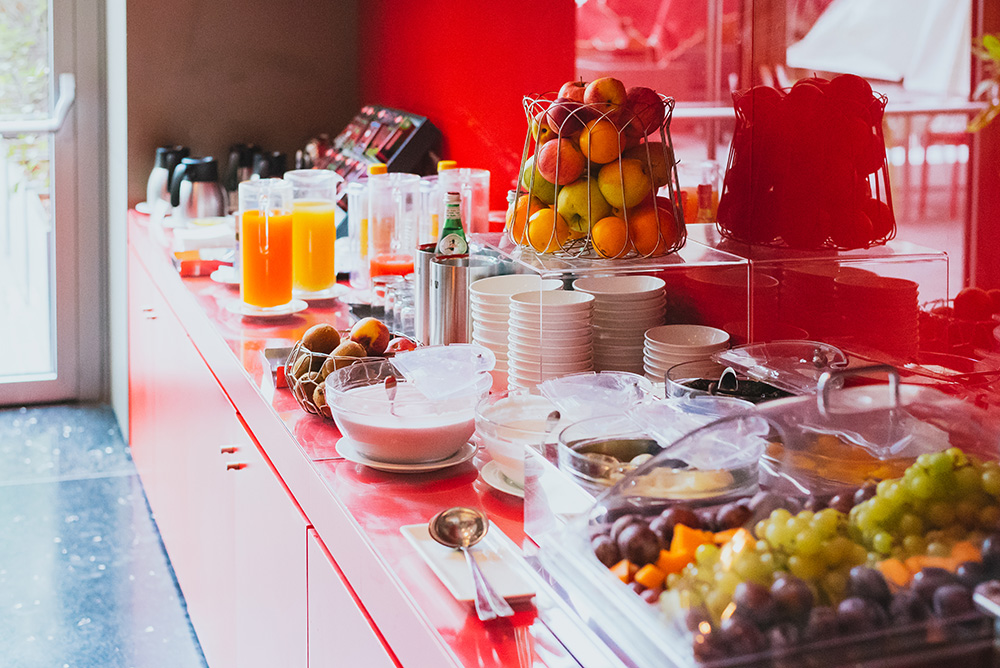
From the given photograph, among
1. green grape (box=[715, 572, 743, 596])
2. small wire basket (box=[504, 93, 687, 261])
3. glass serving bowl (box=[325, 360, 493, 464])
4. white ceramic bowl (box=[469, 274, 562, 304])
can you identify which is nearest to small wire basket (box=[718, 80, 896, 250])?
small wire basket (box=[504, 93, 687, 261])

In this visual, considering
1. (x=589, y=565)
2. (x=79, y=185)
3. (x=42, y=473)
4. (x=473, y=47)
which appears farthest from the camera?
(x=79, y=185)

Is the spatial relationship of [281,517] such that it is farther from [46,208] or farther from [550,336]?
[46,208]

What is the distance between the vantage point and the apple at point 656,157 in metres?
1.58

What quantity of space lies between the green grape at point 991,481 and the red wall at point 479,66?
1669mm

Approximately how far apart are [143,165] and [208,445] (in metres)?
1.79

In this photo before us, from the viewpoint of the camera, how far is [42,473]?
3.79 m

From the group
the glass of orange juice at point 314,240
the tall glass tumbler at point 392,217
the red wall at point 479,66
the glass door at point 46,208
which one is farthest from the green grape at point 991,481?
the glass door at point 46,208

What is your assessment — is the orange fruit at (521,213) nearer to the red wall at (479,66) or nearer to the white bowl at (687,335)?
the white bowl at (687,335)

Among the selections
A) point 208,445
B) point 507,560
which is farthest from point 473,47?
point 507,560

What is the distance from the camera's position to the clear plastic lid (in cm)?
125

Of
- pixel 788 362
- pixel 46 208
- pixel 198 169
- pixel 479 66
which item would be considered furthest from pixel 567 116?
pixel 46 208

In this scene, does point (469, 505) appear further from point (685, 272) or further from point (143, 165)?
point (143, 165)

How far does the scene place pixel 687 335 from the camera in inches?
64.7

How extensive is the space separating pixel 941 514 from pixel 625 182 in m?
0.83
